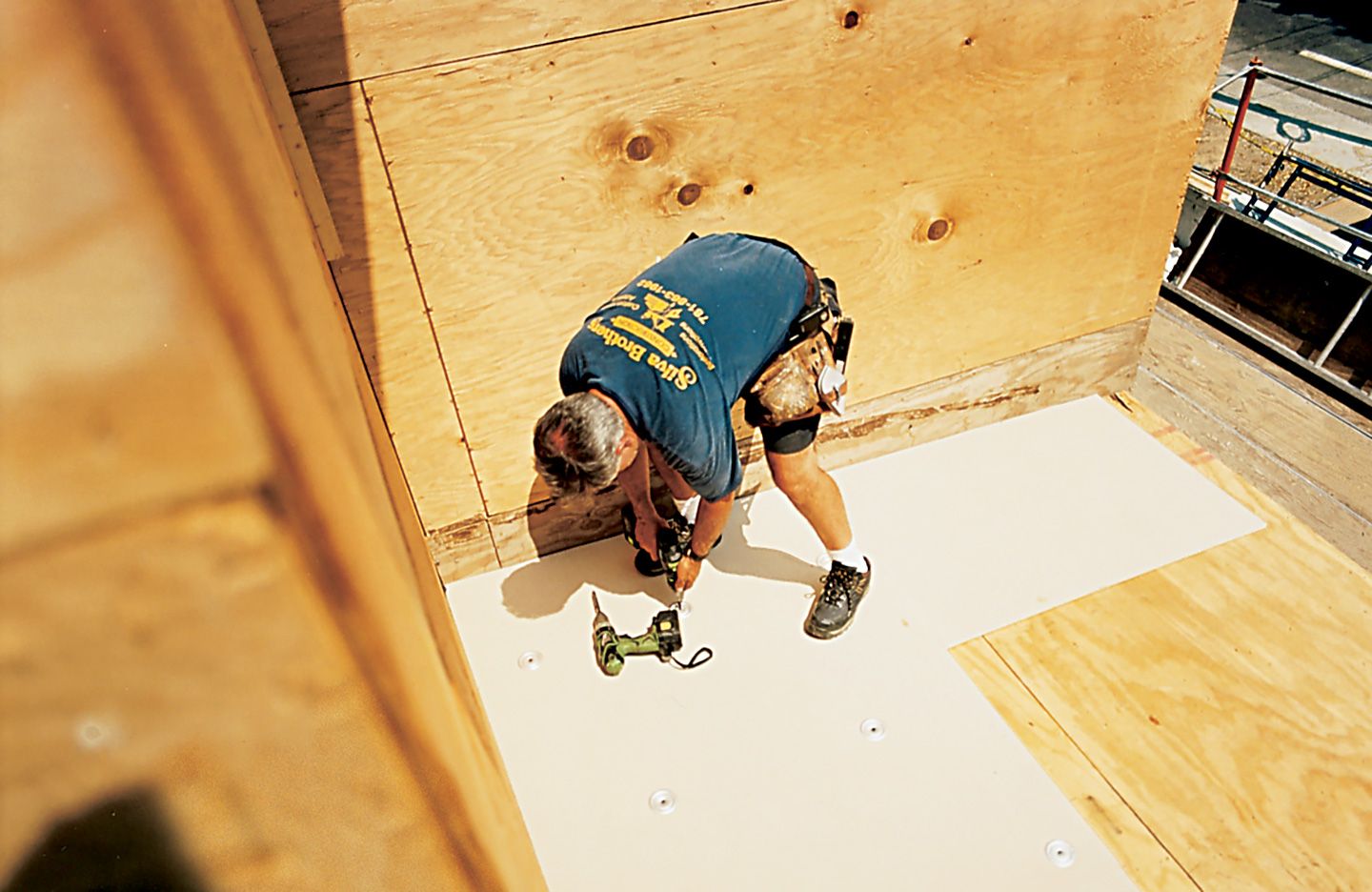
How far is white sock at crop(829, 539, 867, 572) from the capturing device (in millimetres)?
2453

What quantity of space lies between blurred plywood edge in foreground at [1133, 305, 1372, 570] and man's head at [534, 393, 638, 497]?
3502 millimetres

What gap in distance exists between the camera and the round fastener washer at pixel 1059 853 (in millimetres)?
1969

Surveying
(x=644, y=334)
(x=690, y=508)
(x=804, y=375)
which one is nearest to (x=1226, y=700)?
(x=804, y=375)

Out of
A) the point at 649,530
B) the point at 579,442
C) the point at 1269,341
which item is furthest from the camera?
the point at 1269,341

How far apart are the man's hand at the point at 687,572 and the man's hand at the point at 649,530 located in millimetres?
126

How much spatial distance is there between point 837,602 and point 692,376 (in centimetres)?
87

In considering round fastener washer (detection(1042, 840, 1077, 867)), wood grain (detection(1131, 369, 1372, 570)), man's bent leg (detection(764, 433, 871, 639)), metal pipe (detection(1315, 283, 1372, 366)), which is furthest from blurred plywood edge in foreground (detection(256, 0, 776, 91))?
metal pipe (detection(1315, 283, 1372, 366))

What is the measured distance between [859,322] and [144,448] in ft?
8.60

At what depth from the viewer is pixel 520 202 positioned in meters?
2.10

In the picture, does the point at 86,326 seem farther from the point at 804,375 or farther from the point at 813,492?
the point at 813,492

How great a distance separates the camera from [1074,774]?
2150 millimetres

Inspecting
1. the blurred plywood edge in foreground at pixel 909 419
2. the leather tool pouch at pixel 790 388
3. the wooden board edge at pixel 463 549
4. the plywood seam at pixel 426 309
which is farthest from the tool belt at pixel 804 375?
the wooden board edge at pixel 463 549

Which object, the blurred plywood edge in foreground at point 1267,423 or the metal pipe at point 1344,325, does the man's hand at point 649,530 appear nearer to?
the blurred plywood edge in foreground at point 1267,423

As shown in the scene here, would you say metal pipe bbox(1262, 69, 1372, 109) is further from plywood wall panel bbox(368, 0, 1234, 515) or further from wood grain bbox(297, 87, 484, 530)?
wood grain bbox(297, 87, 484, 530)
